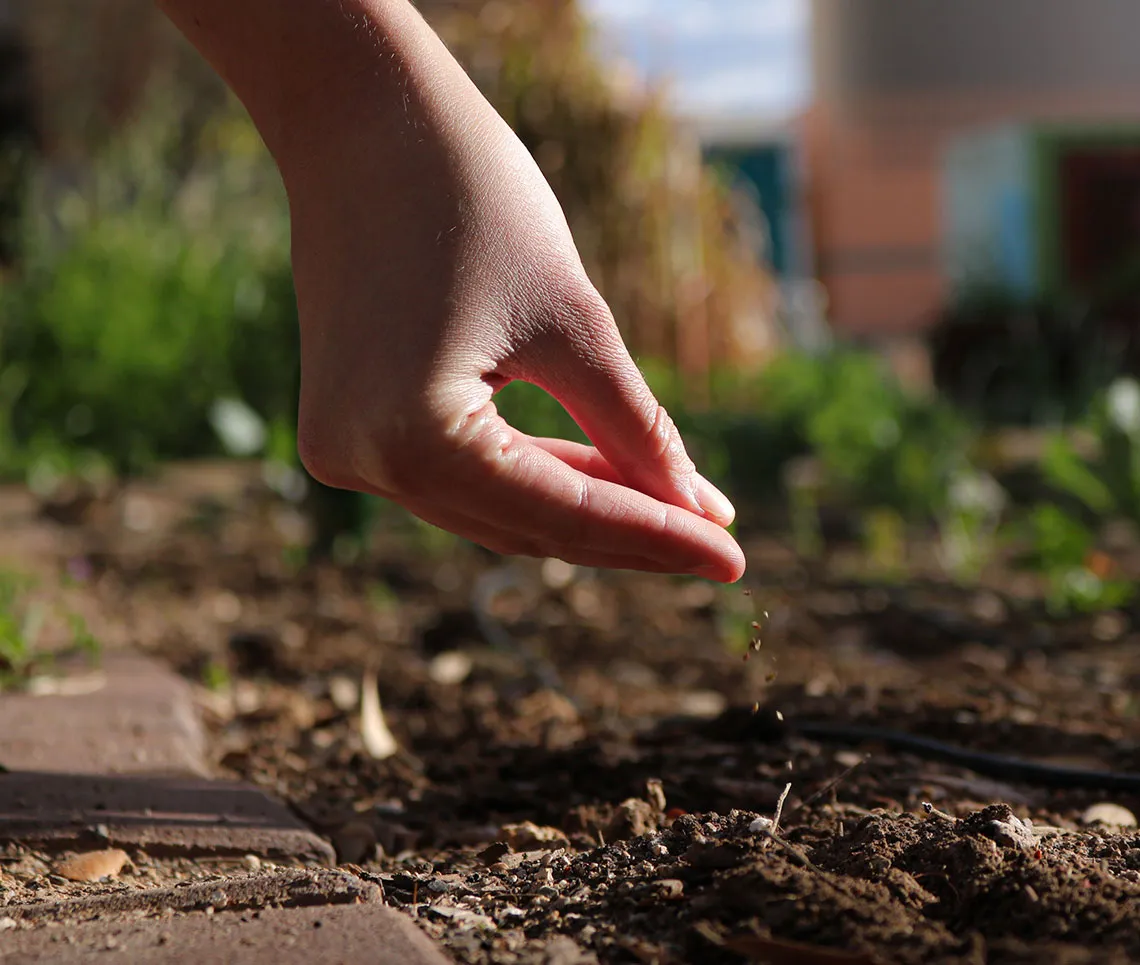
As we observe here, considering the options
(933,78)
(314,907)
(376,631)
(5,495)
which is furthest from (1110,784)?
(933,78)

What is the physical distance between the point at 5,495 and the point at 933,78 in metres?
17.4

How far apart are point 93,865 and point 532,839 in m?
0.44

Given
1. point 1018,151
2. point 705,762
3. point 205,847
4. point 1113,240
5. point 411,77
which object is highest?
point 1018,151

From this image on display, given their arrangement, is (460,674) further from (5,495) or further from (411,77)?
(5,495)

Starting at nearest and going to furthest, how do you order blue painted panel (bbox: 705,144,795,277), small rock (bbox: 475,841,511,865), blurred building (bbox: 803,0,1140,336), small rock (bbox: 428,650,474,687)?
small rock (bbox: 475,841,511,865) → small rock (bbox: 428,650,474,687) → blue painted panel (bbox: 705,144,795,277) → blurred building (bbox: 803,0,1140,336)

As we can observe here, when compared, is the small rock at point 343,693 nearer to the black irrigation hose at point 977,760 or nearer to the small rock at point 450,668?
the small rock at point 450,668

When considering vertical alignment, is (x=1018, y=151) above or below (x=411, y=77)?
above

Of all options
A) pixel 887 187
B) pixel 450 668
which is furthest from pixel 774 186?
pixel 450 668

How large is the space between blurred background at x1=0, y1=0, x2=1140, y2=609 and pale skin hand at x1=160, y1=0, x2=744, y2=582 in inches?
74.8

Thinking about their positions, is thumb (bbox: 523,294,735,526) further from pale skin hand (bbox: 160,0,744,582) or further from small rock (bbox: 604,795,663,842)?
small rock (bbox: 604,795,663,842)

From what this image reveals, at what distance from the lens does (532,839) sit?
138 centimetres

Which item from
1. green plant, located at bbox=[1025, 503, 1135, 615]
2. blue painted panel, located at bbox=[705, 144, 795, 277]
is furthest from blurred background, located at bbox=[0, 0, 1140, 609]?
blue painted panel, located at bbox=[705, 144, 795, 277]

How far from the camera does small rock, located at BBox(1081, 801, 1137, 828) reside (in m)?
1.45

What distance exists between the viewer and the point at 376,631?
2.76 metres
